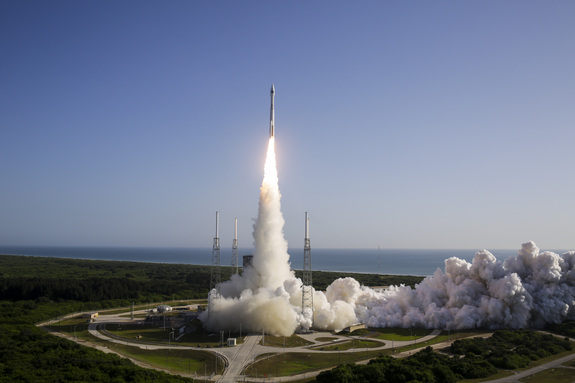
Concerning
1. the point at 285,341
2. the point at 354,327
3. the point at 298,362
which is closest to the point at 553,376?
the point at 354,327

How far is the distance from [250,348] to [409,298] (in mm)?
29429

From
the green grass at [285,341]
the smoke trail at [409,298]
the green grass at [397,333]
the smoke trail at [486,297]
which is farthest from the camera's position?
the smoke trail at [486,297]

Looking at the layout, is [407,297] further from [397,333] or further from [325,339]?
A: [325,339]

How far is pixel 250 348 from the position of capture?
50906mm

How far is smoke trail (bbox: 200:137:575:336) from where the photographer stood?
5806 centimetres

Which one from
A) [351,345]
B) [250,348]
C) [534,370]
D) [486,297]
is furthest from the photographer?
[486,297]

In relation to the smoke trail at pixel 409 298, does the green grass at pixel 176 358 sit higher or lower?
lower

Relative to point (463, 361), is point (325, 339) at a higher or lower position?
lower

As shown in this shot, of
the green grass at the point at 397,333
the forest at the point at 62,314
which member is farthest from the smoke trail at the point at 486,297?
the forest at the point at 62,314

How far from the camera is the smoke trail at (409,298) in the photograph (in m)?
58.1

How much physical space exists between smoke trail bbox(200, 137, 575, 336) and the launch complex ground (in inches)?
84.0

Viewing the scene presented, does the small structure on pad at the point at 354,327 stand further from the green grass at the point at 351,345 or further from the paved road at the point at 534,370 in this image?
the paved road at the point at 534,370

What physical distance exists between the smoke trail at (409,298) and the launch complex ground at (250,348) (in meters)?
2.13

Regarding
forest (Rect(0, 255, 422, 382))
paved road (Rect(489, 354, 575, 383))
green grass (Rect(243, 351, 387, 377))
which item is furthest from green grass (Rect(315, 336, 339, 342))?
forest (Rect(0, 255, 422, 382))
